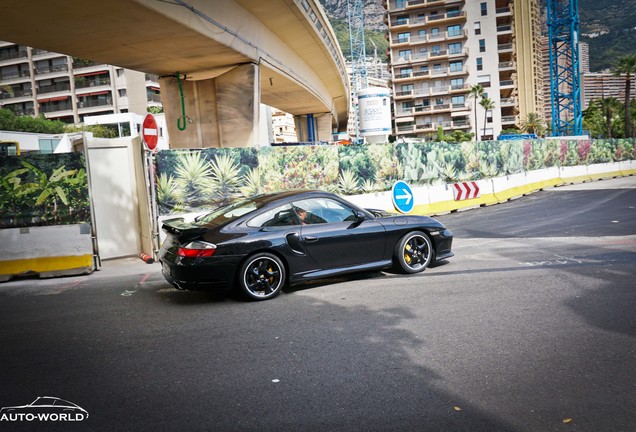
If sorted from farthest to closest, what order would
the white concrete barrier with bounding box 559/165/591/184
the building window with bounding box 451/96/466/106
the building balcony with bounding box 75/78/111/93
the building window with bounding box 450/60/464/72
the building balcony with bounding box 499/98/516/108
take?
the building balcony with bounding box 499/98/516/108 → the building window with bounding box 451/96/466/106 → the building window with bounding box 450/60/464/72 → the building balcony with bounding box 75/78/111/93 → the white concrete barrier with bounding box 559/165/591/184

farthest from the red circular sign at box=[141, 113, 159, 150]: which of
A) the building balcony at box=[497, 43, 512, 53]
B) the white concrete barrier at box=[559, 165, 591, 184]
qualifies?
the building balcony at box=[497, 43, 512, 53]

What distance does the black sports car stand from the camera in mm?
6023

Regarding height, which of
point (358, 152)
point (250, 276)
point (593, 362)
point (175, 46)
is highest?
point (175, 46)

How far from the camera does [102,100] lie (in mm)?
78125

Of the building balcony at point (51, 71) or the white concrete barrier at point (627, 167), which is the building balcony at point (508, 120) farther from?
the building balcony at point (51, 71)

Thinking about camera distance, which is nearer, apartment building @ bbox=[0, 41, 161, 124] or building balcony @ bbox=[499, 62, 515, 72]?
apartment building @ bbox=[0, 41, 161, 124]

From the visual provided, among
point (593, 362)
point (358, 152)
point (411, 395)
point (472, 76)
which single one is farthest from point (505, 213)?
point (472, 76)

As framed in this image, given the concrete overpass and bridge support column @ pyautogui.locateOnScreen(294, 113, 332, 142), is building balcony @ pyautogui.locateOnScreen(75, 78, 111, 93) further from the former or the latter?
the concrete overpass

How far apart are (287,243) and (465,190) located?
11.4m

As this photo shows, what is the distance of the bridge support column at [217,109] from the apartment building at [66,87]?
64.2 meters

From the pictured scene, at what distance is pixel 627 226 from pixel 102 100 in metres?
80.0

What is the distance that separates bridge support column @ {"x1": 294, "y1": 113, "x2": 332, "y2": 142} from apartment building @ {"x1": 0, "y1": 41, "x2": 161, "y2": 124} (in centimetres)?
4101

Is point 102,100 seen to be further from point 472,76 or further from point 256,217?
point 256,217

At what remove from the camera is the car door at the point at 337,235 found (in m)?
6.59
